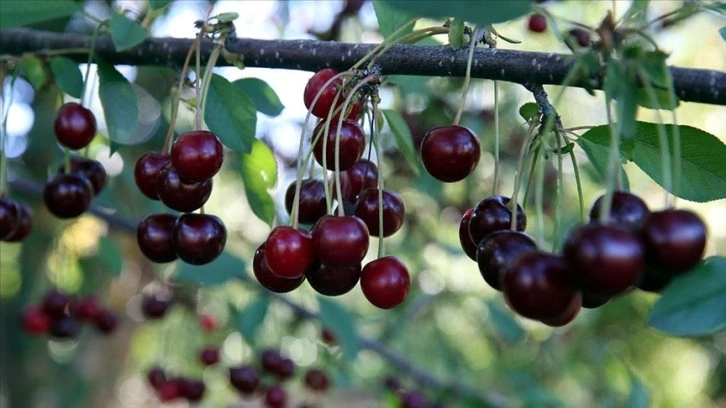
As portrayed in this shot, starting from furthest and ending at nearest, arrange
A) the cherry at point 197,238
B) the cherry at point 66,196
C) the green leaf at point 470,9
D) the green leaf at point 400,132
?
the cherry at point 66,196 < the green leaf at point 400,132 < the cherry at point 197,238 < the green leaf at point 470,9

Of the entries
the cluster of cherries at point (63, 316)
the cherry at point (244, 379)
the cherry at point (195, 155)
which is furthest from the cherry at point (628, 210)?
the cluster of cherries at point (63, 316)

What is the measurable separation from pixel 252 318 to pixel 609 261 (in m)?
2.27

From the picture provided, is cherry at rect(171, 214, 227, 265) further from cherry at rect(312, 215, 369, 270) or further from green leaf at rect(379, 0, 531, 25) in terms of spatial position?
green leaf at rect(379, 0, 531, 25)

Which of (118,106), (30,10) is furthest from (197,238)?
(30,10)

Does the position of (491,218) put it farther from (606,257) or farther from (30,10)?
(30,10)

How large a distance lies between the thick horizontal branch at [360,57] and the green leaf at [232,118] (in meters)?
0.08

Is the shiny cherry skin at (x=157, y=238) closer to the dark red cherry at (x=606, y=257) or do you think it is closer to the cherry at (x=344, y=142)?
the cherry at (x=344, y=142)

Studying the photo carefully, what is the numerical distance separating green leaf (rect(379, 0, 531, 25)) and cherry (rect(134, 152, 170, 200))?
66 centimetres

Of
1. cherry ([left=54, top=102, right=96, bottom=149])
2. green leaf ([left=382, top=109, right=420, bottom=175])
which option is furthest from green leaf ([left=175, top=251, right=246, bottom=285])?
green leaf ([left=382, top=109, right=420, bottom=175])

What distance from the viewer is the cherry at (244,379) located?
305 cm

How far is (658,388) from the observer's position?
9.90 meters

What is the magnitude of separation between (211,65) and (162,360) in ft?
8.68

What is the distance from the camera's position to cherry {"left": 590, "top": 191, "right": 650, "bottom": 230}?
0.82m

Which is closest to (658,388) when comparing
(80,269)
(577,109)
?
(577,109)
